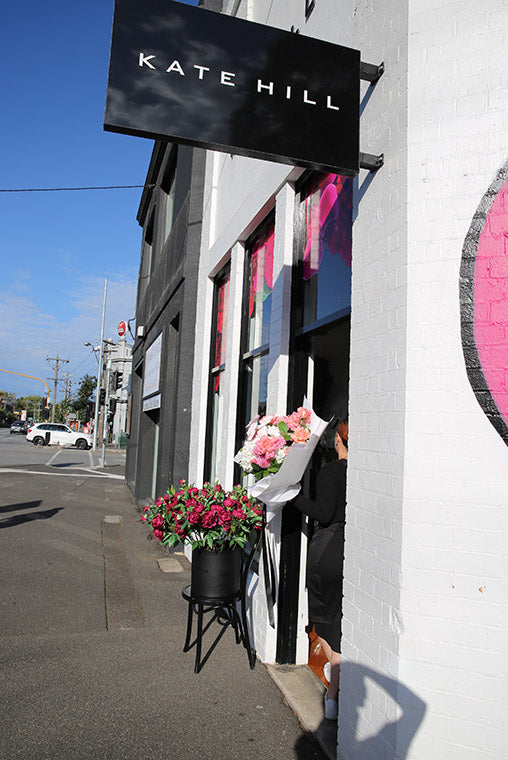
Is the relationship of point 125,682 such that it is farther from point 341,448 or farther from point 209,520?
point 341,448

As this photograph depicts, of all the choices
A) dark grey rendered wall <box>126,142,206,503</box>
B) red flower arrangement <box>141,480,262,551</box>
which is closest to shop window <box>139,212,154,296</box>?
dark grey rendered wall <box>126,142,206,503</box>

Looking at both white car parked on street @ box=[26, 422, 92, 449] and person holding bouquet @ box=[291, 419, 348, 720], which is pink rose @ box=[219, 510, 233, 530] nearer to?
person holding bouquet @ box=[291, 419, 348, 720]

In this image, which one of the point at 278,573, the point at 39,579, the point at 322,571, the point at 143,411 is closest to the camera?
the point at 322,571

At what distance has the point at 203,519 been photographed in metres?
3.92

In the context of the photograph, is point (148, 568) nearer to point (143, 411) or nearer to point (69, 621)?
point (69, 621)

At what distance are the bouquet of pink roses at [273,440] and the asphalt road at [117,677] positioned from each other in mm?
1487

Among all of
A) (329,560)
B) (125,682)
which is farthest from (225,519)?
(125,682)

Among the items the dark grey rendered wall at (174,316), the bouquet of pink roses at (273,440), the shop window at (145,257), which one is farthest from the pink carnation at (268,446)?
the shop window at (145,257)

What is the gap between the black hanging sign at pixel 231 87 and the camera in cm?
270

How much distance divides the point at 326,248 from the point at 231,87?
155 centimetres

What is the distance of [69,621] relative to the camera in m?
4.96

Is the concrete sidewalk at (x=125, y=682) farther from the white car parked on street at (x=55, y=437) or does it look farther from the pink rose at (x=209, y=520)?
the white car parked on street at (x=55, y=437)

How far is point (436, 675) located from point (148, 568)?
17.3 feet

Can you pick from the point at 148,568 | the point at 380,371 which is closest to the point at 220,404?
the point at 148,568
